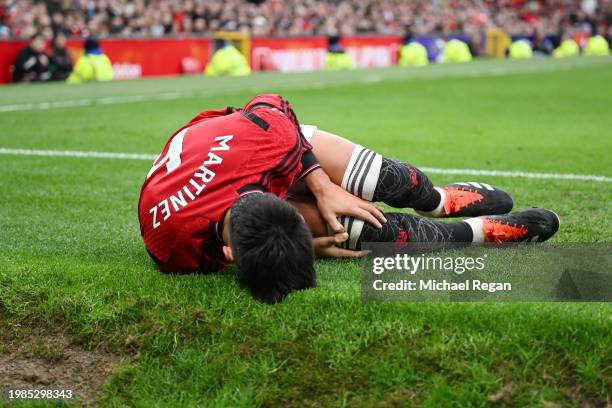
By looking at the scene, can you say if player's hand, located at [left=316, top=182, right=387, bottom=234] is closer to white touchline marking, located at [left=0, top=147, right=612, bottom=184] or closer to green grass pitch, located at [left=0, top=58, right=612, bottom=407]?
green grass pitch, located at [left=0, top=58, right=612, bottom=407]

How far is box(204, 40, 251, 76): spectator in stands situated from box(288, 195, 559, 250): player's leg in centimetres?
2166

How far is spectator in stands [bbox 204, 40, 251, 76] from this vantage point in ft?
85.9

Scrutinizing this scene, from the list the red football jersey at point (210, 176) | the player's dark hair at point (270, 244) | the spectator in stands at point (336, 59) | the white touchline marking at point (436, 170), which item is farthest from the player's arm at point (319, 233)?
the spectator in stands at point (336, 59)

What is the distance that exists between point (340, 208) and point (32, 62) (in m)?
18.7

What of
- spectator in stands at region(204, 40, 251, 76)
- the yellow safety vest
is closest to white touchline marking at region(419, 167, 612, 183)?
the yellow safety vest

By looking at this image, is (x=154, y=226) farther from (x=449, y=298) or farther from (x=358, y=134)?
(x=358, y=134)

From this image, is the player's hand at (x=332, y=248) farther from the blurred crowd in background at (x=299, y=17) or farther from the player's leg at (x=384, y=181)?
the blurred crowd in background at (x=299, y=17)

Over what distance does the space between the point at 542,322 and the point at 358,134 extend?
761cm

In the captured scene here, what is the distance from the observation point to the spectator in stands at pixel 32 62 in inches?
847

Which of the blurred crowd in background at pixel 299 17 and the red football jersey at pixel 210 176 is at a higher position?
the red football jersey at pixel 210 176

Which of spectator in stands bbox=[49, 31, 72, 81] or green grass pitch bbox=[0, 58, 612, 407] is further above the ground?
green grass pitch bbox=[0, 58, 612, 407]

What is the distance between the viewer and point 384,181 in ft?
15.5

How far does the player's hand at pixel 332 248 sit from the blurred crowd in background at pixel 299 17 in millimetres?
19243

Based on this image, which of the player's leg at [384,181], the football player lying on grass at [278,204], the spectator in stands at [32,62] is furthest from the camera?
the spectator in stands at [32,62]
